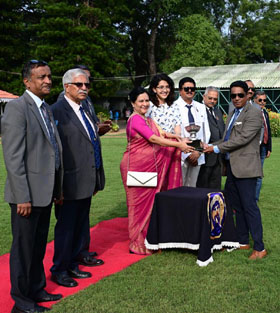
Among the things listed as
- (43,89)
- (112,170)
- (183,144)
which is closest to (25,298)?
(43,89)

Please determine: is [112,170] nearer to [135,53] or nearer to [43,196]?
[43,196]

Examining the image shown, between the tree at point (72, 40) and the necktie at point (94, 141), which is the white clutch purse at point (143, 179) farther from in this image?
the tree at point (72, 40)

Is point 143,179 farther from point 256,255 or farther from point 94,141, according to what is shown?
point 256,255

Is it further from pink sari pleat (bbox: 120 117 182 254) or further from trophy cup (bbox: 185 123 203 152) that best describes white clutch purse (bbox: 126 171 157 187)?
trophy cup (bbox: 185 123 203 152)

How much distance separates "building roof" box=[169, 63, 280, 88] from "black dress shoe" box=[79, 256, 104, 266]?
88.3ft

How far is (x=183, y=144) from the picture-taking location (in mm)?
5078

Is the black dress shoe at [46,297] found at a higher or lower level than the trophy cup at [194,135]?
lower

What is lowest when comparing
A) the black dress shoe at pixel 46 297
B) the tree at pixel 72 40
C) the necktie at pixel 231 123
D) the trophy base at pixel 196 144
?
the black dress shoe at pixel 46 297

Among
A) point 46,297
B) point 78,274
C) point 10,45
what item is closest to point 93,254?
point 78,274

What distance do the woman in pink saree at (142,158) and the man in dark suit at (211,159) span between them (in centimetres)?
101

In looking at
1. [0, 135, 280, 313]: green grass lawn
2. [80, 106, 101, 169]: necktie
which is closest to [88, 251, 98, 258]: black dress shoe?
[0, 135, 280, 313]: green grass lawn

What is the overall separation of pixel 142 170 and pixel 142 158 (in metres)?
0.14

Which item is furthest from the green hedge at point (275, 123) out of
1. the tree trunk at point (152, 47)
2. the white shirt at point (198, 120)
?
the tree trunk at point (152, 47)

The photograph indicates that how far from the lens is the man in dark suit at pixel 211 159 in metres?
6.19
